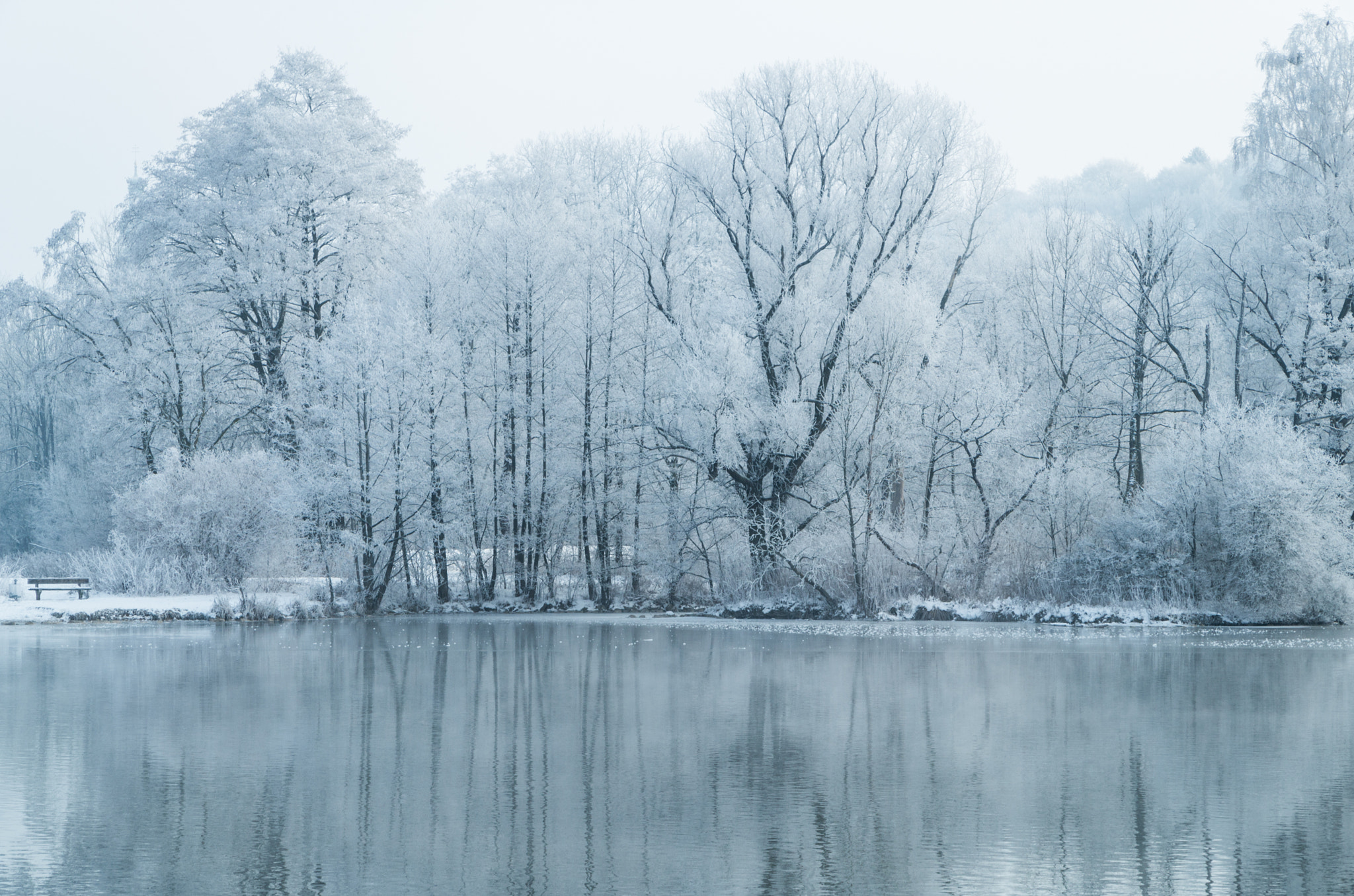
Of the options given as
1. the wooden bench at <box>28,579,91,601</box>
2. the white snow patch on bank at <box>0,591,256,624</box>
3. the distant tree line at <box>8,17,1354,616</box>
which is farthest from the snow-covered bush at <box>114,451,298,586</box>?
the wooden bench at <box>28,579,91,601</box>

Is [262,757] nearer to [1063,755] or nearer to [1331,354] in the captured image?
[1063,755]

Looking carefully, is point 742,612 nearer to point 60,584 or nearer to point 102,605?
point 102,605

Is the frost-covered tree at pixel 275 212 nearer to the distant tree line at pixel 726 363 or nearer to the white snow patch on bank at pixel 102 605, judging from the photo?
the distant tree line at pixel 726 363

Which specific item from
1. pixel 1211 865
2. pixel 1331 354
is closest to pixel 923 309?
pixel 1331 354

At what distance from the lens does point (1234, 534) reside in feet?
96.1

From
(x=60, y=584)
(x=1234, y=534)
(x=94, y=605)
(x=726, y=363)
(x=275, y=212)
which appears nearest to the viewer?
(x=1234, y=534)

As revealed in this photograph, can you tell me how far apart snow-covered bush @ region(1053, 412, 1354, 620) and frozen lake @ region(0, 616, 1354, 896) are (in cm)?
844

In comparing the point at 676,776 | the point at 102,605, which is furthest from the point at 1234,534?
the point at 102,605

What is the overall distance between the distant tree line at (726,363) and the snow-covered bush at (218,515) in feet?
0.33

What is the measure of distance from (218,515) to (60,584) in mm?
3875

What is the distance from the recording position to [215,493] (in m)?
34.0

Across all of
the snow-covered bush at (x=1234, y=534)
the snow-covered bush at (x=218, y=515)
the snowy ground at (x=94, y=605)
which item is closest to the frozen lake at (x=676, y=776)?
the snow-covered bush at (x=1234, y=534)

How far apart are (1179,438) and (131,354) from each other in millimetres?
28126

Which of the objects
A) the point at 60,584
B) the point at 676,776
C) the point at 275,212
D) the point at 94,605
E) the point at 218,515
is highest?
the point at 275,212
